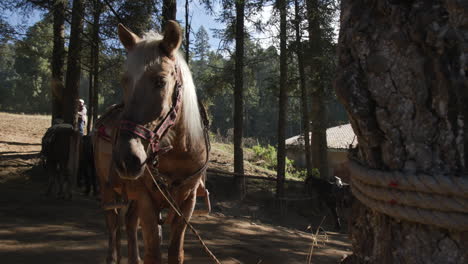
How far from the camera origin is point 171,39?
2607 mm

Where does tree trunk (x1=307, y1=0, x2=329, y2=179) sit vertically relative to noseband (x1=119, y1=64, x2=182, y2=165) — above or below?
above

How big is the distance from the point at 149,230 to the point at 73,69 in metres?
8.60

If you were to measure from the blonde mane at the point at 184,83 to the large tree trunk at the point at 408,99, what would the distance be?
1.59 meters

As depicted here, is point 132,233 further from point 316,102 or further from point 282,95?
point 316,102

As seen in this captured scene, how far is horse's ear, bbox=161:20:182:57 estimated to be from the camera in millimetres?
2570

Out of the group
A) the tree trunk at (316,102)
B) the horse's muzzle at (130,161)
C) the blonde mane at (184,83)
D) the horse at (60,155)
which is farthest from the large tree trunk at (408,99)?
the tree trunk at (316,102)

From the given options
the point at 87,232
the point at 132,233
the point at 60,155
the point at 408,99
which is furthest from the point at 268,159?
the point at 408,99

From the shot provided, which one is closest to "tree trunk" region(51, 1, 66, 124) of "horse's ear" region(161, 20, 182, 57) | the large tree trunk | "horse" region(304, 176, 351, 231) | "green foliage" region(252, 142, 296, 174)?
"horse" region(304, 176, 351, 231)

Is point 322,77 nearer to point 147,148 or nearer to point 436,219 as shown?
point 147,148

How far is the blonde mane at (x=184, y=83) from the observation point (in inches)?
95.8

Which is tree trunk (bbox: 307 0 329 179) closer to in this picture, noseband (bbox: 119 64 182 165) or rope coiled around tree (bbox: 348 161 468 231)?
noseband (bbox: 119 64 182 165)

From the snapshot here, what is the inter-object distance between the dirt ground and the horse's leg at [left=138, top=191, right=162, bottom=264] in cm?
134

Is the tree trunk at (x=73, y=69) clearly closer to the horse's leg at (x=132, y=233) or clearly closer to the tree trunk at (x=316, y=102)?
the tree trunk at (x=316, y=102)

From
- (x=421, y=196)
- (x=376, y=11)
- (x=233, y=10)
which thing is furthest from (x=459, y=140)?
(x=233, y=10)
